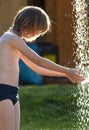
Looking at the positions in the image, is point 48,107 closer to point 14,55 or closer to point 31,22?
point 14,55

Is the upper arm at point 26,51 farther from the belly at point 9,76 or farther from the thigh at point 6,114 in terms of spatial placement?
the thigh at point 6,114

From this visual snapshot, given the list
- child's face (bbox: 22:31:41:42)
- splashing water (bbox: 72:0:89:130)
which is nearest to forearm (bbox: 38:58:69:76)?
child's face (bbox: 22:31:41:42)

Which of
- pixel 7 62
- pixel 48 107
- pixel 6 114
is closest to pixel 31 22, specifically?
pixel 7 62

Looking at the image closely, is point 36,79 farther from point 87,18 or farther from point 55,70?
point 55,70

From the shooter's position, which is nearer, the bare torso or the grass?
the bare torso

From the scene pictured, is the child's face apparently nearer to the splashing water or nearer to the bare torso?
Result: the bare torso

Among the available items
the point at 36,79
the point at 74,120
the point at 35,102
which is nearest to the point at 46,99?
the point at 35,102

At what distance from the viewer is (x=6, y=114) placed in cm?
464

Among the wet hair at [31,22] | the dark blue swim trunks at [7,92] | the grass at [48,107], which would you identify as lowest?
the grass at [48,107]

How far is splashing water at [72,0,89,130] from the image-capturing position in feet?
28.1

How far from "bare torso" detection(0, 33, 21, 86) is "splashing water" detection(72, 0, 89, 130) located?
3.19m

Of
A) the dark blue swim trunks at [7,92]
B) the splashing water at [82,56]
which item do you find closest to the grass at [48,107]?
the splashing water at [82,56]

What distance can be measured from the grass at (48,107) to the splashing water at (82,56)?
0.48 ft

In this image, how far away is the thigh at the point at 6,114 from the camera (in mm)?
4637
